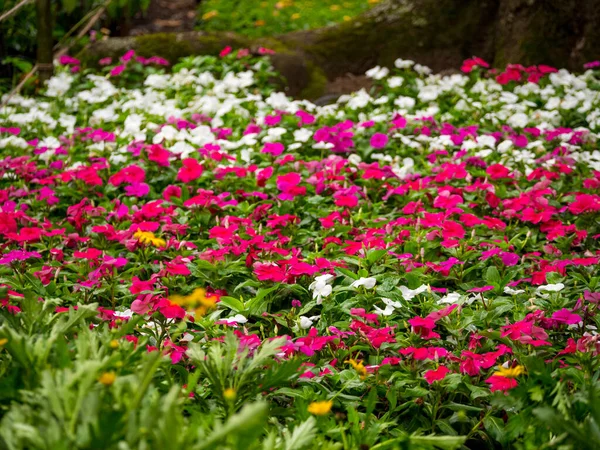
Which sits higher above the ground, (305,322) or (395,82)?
(305,322)

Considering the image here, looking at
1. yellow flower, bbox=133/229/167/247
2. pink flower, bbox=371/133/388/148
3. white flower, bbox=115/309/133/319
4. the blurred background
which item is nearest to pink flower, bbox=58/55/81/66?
the blurred background

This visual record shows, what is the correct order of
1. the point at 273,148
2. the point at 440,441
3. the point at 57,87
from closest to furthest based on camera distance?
the point at 440,441
the point at 273,148
the point at 57,87

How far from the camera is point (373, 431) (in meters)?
1.56

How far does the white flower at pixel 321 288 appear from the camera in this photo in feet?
7.24

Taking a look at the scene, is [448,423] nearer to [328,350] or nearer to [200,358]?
[328,350]

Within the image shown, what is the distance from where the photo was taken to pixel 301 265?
2.31 metres

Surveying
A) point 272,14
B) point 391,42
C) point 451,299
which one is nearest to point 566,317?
point 451,299

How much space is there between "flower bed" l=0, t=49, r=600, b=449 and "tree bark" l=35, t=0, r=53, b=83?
30 cm

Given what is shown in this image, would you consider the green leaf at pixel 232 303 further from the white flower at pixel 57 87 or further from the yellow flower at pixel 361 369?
the white flower at pixel 57 87

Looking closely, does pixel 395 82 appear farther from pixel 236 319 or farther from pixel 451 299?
pixel 236 319

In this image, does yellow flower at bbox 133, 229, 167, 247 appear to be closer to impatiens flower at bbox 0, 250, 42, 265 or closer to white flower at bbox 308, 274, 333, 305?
impatiens flower at bbox 0, 250, 42, 265

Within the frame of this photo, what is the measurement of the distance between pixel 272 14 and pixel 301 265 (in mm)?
8216

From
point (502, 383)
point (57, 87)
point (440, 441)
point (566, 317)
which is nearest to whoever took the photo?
point (440, 441)

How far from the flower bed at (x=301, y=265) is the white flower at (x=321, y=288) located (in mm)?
11
